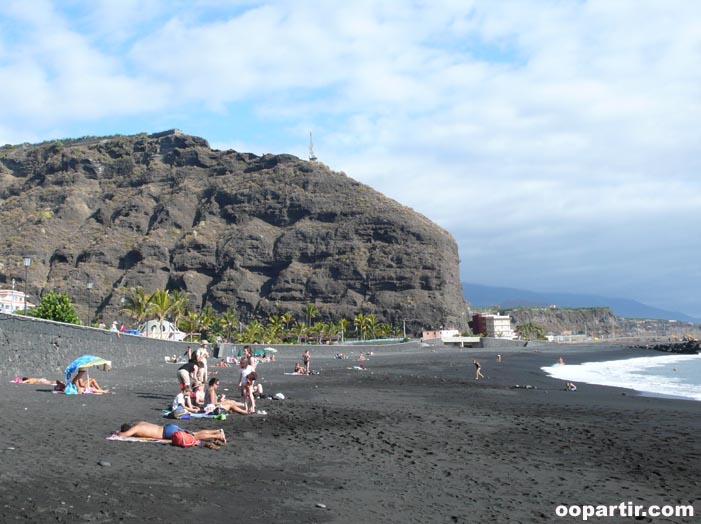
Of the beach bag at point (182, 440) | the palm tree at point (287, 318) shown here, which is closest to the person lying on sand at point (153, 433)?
the beach bag at point (182, 440)

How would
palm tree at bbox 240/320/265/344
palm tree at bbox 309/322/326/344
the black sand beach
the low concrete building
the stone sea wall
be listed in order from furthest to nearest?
the low concrete building → palm tree at bbox 309/322/326/344 → palm tree at bbox 240/320/265/344 → the stone sea wall → the black sand beach

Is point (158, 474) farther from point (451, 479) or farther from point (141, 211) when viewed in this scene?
point (141, 211)

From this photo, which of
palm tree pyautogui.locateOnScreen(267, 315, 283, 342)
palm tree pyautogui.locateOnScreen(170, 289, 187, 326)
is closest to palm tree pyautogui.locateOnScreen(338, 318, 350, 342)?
palm tree pyautogui.locateOnScreen(267, 315, 283, 342)

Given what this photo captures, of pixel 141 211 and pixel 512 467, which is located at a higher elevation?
pixel 141 211

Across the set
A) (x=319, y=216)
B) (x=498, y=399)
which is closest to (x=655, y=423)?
(x=498, y=399)

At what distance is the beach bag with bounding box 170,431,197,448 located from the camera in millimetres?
9531

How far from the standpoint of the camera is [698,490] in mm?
8383

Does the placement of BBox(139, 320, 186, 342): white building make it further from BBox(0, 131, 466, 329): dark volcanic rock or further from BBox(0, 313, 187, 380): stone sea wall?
BBox(0, 131, 466, 329): dark volcanic rock

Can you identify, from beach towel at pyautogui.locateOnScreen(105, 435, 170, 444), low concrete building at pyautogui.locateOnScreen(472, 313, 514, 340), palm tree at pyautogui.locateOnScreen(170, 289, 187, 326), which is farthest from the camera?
low concrete building at pyautogui.locateOnScreen(472, 313, 514, 340)

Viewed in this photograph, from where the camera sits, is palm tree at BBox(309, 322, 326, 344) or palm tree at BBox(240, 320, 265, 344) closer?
palm tree at BBox(240, 320, 265, 344)

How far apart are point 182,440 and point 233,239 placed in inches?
4859

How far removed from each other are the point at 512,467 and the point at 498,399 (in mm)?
11899

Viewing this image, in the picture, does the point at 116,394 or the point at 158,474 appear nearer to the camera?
the point at 158,474

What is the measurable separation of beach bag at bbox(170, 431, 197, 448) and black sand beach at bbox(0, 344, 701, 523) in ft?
0.41
